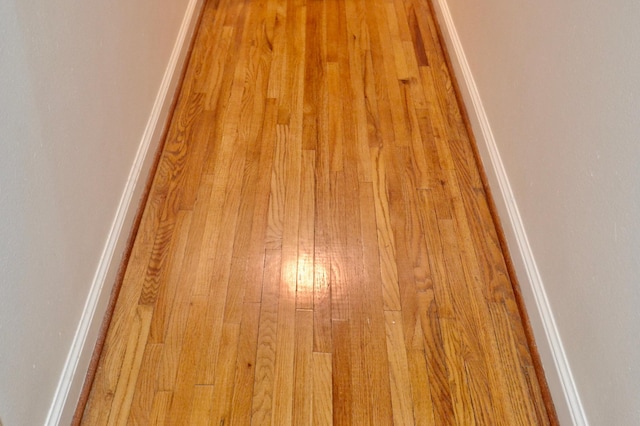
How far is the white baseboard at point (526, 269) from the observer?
58.9 inches

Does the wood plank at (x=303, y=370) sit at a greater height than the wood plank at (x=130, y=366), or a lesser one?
greater

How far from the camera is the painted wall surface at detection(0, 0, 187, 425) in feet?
3.95

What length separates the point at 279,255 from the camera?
1880mm

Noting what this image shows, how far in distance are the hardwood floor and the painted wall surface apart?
0.20m

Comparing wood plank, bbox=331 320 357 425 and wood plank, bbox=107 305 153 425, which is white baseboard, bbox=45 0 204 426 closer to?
wood plank, bbox=107 305 153 425

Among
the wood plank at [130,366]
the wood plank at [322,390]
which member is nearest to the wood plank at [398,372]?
the wood plank at [322,390]

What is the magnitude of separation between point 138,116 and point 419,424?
1208mm

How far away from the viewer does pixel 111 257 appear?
5.78 feet

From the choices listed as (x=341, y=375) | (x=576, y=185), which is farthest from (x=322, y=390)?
(x=576, y=185)

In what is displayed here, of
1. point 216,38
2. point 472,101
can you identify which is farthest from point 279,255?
point 216,38

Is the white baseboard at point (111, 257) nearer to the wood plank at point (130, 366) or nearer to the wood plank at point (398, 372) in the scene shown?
the wood plank at point (130, 366)

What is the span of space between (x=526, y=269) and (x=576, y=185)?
33 cm

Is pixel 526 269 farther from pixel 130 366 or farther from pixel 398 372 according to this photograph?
pixel 130 366

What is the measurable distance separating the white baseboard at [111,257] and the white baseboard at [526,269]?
41.1 inches
